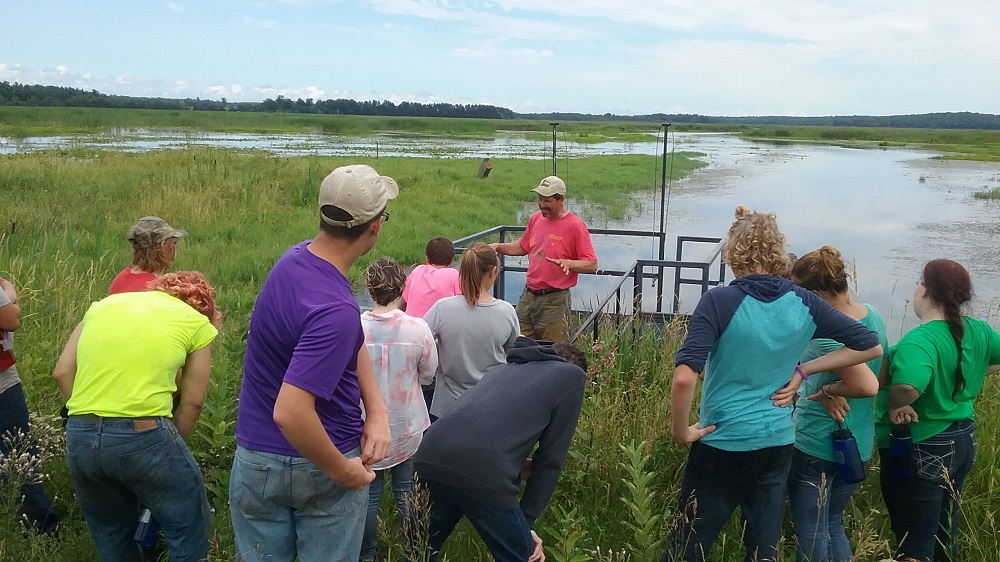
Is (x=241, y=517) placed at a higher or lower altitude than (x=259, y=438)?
lower

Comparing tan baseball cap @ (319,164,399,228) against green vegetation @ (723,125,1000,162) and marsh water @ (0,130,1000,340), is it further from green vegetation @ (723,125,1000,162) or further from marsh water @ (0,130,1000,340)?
green vegetation @ (723,125,1000,162)

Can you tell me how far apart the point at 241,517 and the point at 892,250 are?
56.6ft

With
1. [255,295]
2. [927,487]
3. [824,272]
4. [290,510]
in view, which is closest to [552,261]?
[824,272]

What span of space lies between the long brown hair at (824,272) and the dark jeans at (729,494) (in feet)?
2.05

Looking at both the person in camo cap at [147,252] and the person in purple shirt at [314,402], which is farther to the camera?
the person in camo cap at [147,252]

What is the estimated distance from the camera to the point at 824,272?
2.74 m

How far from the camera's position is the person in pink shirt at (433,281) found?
13.5 feet

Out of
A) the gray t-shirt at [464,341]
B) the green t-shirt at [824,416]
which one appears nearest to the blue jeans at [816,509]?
the green t-shirt at [824,416]

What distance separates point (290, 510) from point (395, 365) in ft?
3.22

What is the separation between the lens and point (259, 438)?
6.45ft

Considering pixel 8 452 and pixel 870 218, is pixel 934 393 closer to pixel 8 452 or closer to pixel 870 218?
pixel 8 452

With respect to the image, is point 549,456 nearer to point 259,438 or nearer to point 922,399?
point 259,438

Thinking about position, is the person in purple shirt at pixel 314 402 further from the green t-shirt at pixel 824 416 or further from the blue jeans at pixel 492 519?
the green t-shirt at pixel 824 416

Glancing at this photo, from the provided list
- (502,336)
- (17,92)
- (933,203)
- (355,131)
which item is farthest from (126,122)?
(502,336)
